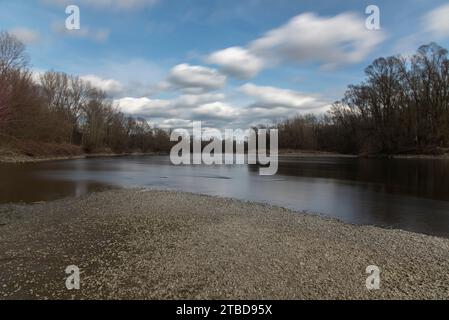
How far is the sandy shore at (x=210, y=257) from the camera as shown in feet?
20.7

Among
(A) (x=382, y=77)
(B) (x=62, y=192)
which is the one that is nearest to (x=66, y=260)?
(B) (x=62, y=192)

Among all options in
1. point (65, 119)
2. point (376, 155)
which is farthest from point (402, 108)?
point (65, 119)

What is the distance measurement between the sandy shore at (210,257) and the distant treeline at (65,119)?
128 feet

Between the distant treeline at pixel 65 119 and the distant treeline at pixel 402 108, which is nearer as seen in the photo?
the distant treeline at pixel 65 119

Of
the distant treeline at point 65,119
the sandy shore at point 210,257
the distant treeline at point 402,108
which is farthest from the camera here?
the distant treeline at point 402,108

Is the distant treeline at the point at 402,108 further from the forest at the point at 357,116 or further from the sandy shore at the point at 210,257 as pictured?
the sandy shore at the point at 210,257

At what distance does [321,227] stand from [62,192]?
56.9 ft

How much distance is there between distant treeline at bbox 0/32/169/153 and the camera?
53.9 meters

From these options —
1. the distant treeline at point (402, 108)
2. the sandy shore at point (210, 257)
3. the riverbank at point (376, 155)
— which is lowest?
the sandy shore at point (210, 257)

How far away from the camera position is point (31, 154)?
63.7 meters

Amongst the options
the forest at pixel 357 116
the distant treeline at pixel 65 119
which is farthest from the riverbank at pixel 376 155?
the distant treeline at pixel 65 119

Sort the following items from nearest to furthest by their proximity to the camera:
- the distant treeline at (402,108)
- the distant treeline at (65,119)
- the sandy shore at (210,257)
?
1. the sandy shore at (210,257)
2. the distant treeline at (65,119)
3. the distant treeline at (402,108)

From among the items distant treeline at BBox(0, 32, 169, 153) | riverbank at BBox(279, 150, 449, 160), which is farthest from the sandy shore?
riverbank at BBox(279, 150, 449, 160)

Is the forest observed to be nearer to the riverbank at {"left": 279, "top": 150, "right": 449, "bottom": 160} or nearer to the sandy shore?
the riverbank at {"left": 279, "top": 150, "right": 449, "bottom": 160}
